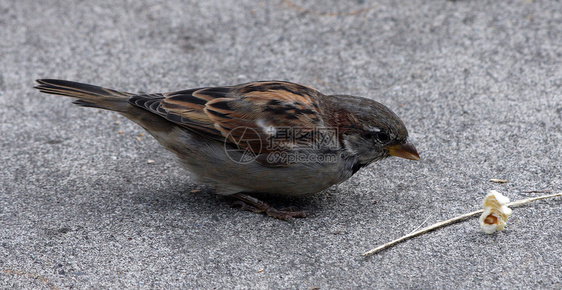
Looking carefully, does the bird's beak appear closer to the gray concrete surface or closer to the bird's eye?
the bird's eye

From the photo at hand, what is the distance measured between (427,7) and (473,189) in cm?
286

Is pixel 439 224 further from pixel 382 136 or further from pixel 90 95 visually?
pixel 90 95

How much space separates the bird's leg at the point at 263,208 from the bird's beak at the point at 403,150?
72 centimetres

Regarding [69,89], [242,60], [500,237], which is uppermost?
[69,89]

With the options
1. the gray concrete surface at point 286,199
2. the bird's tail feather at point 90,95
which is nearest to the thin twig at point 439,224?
the gray concrete surface at point 286,199

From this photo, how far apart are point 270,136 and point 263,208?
19.8 inches

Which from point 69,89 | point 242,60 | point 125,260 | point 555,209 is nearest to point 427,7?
point 242,60

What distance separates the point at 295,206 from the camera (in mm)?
3961

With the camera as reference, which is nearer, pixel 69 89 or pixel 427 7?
pixel 69 89

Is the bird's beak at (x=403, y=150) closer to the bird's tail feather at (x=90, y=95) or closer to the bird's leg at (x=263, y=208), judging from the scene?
the bird's leg at (x=263, y=208)

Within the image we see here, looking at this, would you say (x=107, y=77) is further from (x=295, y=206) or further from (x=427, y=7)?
(x=427, y=7)

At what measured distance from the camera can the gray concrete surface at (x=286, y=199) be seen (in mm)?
3320

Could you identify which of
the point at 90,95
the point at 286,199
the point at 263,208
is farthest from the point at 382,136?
the point at 90,95
